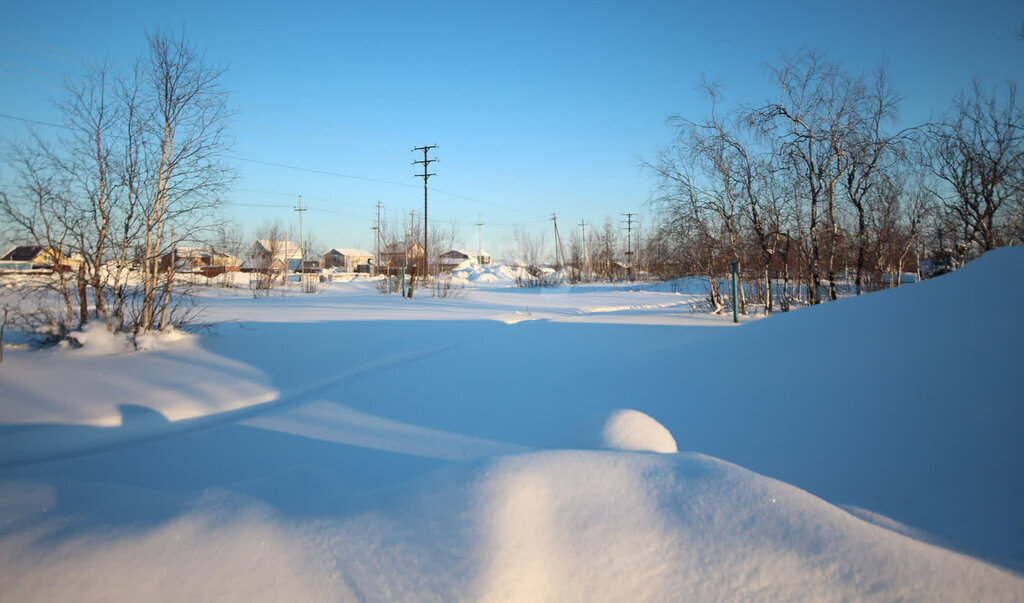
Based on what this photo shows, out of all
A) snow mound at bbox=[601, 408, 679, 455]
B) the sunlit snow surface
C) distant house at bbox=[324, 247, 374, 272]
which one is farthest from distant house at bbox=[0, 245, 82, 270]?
distant house at bbox=[324, 247, 374, 272]

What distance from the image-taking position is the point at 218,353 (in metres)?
7.73

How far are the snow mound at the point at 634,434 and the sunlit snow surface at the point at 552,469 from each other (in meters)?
0.02

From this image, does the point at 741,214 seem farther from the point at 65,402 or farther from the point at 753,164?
the point at 65,402

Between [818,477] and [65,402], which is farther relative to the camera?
[65,402]

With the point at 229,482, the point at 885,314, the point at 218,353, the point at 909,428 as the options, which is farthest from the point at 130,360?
the point at 885,314

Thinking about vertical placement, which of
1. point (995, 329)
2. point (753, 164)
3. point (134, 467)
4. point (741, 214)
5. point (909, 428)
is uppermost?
point (753, 164)

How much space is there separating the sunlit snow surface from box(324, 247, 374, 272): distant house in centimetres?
7829

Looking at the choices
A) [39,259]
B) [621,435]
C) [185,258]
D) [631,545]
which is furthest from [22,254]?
[631,545]

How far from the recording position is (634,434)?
3.08m

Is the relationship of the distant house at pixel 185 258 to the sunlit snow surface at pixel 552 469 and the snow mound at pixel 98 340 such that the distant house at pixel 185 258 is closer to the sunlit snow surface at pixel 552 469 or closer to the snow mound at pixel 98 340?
the snow mound at pixel 98 340

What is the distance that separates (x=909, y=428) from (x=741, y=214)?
460 inches

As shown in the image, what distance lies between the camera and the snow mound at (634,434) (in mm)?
2996

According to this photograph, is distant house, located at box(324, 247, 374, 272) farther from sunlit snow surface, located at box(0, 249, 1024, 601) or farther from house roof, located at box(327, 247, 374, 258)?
sunlit snow surface, located at box(0, 249, 1024, 601)

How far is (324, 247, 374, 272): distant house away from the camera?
82.2 m
